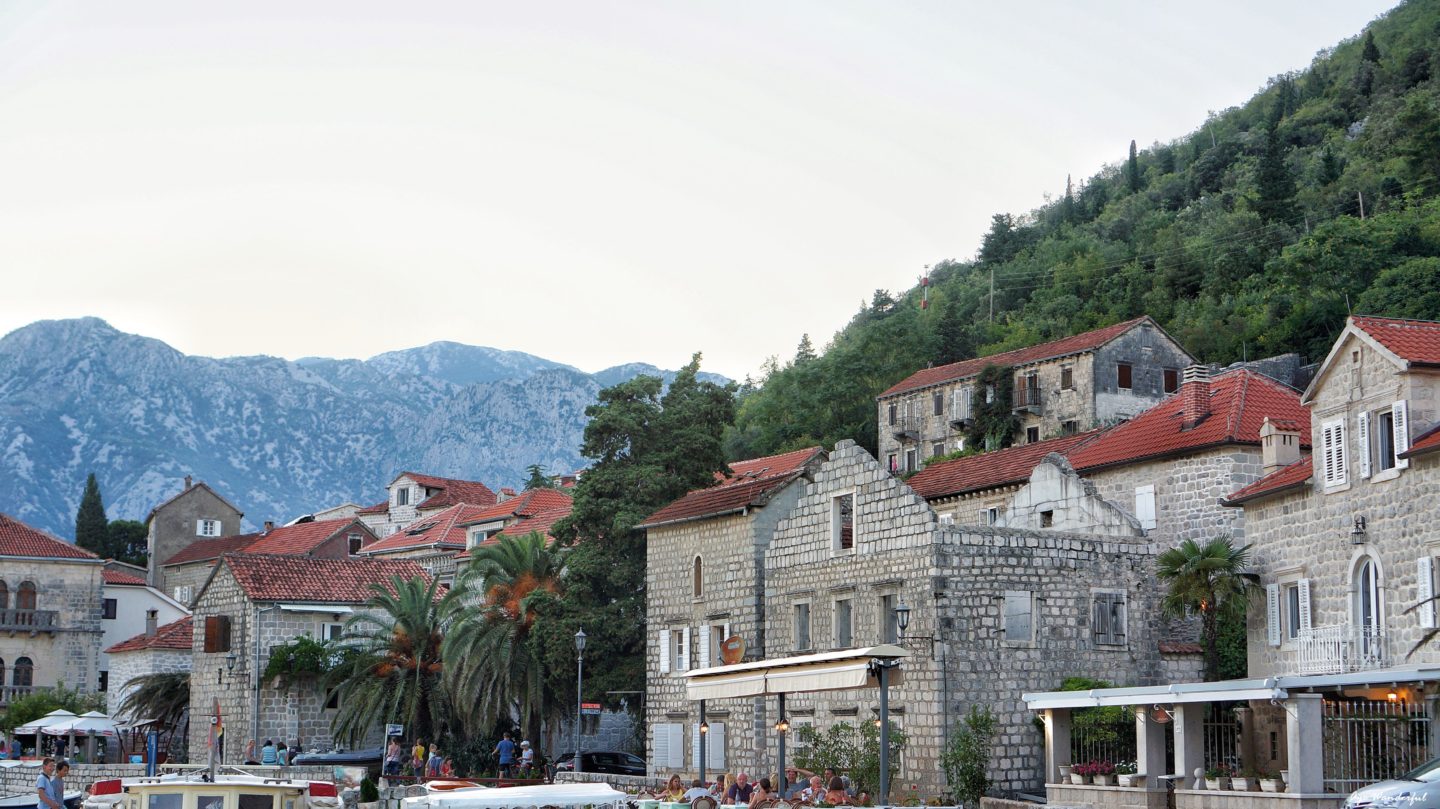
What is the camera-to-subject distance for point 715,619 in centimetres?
4369

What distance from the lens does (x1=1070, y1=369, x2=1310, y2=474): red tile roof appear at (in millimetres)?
39500

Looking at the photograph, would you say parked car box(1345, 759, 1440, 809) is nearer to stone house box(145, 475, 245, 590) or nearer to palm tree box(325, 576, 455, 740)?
palm tree box(325, 576, 455, 740)

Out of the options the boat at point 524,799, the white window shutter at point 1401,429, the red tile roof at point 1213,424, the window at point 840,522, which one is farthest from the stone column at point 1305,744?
the window at point 840,522

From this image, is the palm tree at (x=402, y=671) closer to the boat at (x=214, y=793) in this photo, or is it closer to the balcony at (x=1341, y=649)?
the boat at (x=214, y=793)

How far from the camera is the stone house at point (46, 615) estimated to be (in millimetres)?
77250

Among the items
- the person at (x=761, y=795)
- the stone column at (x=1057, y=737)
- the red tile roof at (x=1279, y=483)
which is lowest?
the person at (x=761, y=795)

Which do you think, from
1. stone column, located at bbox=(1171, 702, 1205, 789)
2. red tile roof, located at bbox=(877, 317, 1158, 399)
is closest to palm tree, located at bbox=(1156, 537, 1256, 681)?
stone column, located at bbox=(1171, 702, 1205, 789)

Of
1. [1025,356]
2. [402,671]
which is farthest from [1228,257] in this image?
[402,671]

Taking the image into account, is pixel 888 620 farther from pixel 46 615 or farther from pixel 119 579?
pixel 119 579

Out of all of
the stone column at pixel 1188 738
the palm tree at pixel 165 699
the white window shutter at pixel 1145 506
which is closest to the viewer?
the stone column at pixel 1188 738

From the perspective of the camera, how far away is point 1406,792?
19.8 metres

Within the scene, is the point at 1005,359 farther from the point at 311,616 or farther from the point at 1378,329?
the point at 1378,329

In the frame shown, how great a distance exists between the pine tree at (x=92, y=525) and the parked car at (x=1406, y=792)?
111656mm

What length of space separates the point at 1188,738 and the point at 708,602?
17992 millimetres
